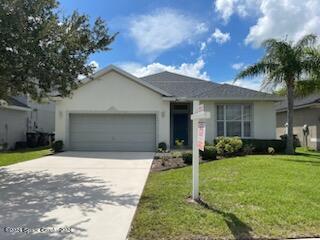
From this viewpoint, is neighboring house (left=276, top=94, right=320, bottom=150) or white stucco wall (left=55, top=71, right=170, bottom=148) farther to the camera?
neighboring house (left=276, top=94, right=320, bottom=150)

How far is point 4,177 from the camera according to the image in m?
12.4

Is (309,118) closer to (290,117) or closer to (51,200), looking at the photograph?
(290,117)

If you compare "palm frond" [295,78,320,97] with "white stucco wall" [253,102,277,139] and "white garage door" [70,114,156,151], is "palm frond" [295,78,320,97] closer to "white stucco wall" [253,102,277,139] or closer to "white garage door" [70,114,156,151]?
"white stucco wall" [253,102,277,139]

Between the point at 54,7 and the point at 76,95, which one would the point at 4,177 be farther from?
the point at 76,95

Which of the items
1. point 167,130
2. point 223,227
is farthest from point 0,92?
point 167,130

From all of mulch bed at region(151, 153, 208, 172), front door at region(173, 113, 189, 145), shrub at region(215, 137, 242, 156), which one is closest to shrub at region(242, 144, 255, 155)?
shrub at region(215, 137, 242, 156)

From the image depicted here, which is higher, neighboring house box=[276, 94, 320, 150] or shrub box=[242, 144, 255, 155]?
neighboring house box=[276, 94, 320, 150]

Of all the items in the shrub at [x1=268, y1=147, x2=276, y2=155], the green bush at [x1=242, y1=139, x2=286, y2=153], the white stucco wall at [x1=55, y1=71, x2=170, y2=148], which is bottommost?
the shrub at [x1=268, y1=147, x2=276, y2=155]

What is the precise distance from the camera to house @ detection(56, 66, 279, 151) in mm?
21469

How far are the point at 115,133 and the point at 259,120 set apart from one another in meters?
8.21

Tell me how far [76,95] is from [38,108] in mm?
10466

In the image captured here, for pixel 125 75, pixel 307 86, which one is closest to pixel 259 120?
pixel 307 86

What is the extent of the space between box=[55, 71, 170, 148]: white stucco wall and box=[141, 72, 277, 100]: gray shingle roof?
151 cm

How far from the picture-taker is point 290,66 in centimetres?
1819
